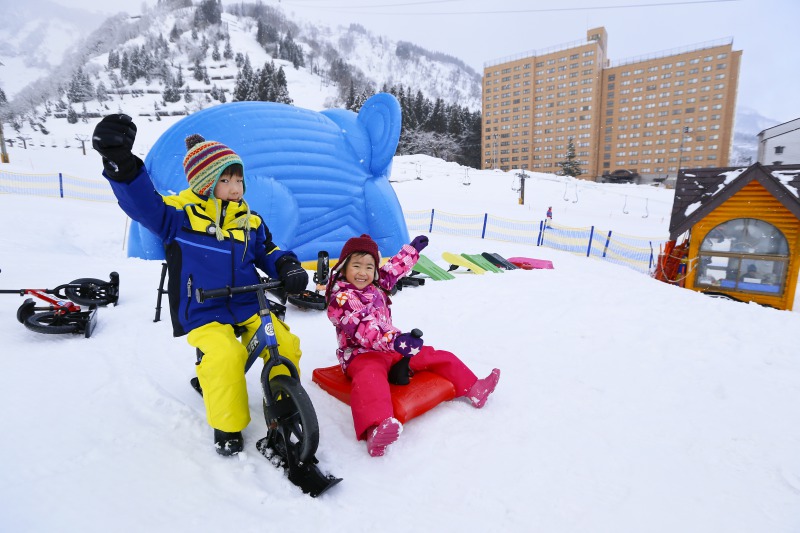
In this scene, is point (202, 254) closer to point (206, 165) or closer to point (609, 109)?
point (206, 165)

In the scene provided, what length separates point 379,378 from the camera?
230cm

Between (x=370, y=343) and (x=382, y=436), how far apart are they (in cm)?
59

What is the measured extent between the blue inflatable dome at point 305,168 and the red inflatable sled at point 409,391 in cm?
327

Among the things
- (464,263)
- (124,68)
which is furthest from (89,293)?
(124,68)

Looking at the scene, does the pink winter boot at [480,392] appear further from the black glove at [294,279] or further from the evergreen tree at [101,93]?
the evergreen tree at [101,93]

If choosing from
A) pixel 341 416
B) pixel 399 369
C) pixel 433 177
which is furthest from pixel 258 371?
pixel 433 177

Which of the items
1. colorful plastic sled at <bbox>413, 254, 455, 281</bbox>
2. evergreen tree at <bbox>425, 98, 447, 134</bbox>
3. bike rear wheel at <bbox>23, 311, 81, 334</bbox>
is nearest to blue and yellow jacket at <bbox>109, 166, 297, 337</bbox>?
bike rear wheel at <bbox>23, 311, 81, 334</bbox>

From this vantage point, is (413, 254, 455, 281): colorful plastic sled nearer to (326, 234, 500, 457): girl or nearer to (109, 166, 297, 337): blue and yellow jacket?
(326, 234, 500, 457): girl

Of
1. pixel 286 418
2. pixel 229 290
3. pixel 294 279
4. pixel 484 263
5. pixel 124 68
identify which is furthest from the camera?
pixel 124 68

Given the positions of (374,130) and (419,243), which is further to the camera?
(374,130)

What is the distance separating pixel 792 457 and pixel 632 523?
4.26 feet

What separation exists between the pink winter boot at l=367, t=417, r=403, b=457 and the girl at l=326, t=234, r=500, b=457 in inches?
3.0

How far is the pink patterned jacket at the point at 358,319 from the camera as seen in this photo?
2.42 m

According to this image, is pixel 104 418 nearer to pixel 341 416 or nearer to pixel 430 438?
pixel 341 416
